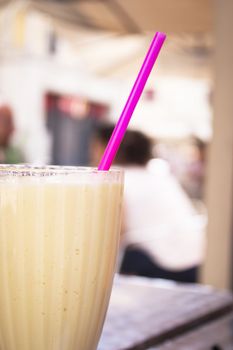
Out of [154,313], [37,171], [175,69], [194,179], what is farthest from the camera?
[194,179]

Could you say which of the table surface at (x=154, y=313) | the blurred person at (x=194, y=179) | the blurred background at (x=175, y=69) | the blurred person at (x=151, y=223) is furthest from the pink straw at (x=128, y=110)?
the blurred person at (x=194, y=179)

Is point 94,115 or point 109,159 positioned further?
point 94,115

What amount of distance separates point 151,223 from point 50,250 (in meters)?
2.44

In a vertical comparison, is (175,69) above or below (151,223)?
above

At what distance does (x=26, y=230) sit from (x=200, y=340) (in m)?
0.37

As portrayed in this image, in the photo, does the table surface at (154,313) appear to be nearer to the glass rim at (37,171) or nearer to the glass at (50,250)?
the glass at (50,250)

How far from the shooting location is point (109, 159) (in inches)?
26.0

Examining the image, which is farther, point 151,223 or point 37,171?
point 151,223

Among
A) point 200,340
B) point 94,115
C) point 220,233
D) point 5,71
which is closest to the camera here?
point 200,340

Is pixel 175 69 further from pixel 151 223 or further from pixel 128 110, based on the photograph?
pixel 128 110

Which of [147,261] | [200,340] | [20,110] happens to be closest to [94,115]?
[20,110]

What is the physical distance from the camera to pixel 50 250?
0.63 meters

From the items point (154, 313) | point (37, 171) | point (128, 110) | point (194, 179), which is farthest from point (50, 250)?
point (194, 179)

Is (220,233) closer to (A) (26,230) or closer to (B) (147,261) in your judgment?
(B) (147,261)
